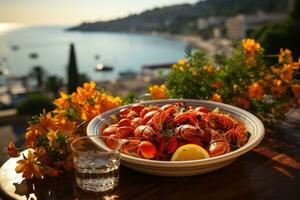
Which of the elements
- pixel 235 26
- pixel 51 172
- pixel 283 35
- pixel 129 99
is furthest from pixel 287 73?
pixel 235 26

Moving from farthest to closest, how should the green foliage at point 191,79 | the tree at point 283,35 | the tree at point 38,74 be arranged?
the tree at point 38,74, the tree at point 283,35, the green foliage at point 191,79

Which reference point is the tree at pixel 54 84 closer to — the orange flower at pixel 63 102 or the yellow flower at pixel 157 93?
the yellow flower at pixel 157 93

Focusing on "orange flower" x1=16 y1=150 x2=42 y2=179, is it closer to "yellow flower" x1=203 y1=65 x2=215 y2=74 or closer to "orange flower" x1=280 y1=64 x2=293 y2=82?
"yellow flower" x1=203 y1=65 x2=215 y2=74

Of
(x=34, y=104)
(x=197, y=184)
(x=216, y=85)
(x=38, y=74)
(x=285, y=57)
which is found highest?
(x=285, y=57)

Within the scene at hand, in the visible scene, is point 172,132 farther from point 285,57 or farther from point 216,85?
point 285,57

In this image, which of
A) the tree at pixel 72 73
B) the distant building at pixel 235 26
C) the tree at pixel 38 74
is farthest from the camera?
the tree at pixel 38 74

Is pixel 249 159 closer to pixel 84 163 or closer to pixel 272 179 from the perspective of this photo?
pixel 272 179

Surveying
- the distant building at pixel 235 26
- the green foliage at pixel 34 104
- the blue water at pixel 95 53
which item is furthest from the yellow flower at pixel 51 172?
the blue water at pixel 95 53
